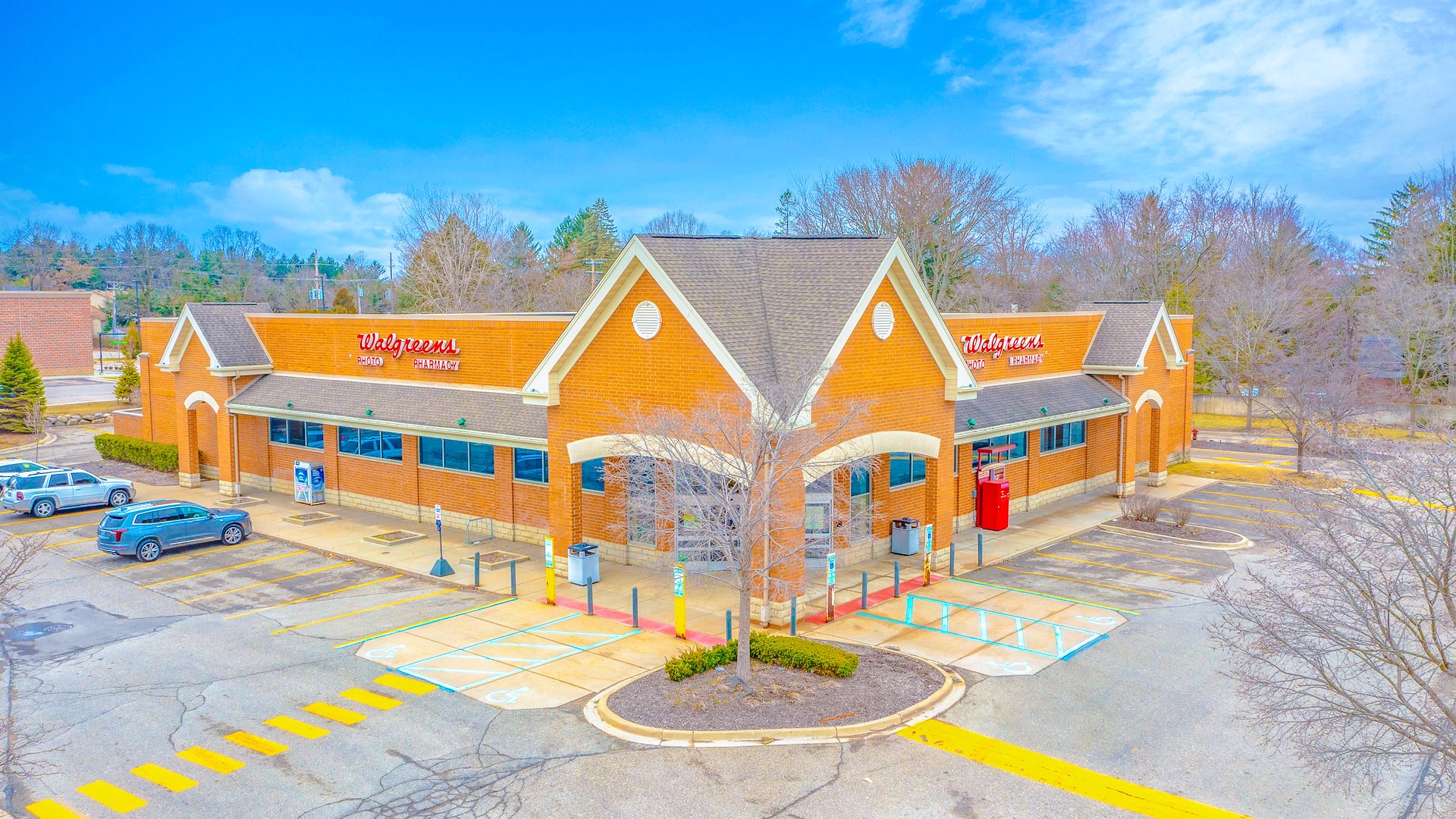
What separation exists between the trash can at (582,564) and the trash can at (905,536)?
8.16m

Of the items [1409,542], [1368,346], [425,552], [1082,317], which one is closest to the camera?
[1409,542]

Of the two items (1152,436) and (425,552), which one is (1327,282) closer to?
(1152,436)

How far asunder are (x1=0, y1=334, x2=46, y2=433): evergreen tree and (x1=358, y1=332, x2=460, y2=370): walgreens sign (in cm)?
3149

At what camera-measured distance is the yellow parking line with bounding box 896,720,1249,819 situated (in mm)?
12367

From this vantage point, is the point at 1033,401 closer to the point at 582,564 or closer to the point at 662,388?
the point at 662,388

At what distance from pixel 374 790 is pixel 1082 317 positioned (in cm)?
3008

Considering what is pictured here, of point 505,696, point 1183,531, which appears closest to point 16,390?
point 505,696

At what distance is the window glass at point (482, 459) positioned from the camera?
28328 mm

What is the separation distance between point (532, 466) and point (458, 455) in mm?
3075

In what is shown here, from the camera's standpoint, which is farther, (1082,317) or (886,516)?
(1082,317)

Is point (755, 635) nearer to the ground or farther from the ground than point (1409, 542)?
nearer to the ground

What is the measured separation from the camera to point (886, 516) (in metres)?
26.4

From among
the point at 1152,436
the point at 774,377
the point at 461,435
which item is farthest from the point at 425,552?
the point at 1152,436

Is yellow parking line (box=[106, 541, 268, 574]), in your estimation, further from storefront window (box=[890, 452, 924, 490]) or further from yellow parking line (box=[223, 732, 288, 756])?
storefront window (box=[890, 452, 924, 490])
